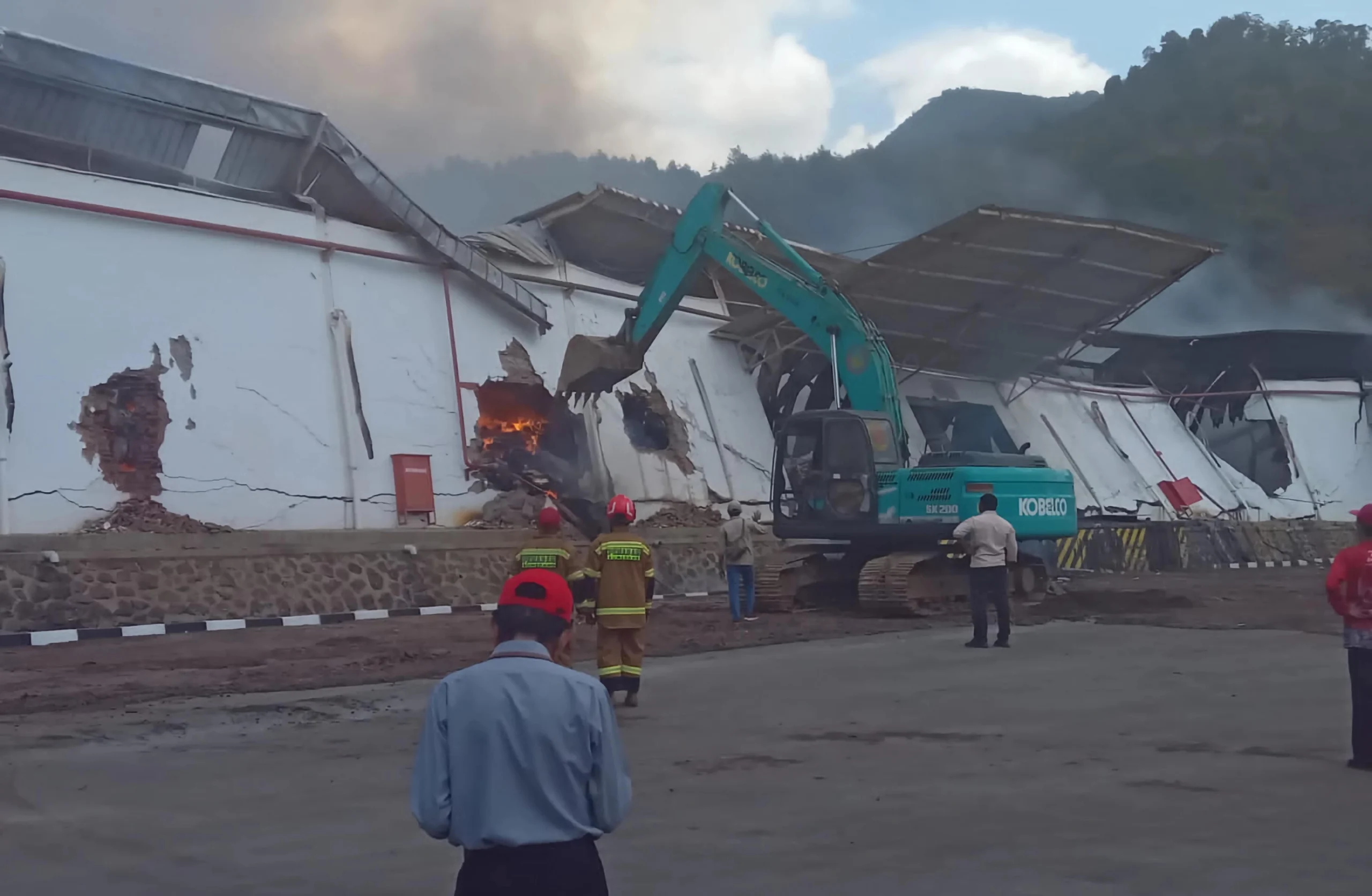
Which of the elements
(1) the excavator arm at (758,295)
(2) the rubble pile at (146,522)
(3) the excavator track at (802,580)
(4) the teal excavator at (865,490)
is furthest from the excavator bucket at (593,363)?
(2) the rubble pile at (146,522)

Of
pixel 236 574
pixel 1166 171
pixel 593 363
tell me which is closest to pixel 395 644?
pixel 236 574

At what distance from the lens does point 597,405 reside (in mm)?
23531

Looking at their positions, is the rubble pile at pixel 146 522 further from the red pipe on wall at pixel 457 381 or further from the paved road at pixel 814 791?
the paved road at pixel 814 791

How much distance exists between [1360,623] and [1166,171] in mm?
66360

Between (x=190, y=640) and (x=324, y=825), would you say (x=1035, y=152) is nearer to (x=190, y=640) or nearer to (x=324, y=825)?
(x=190, y=640)

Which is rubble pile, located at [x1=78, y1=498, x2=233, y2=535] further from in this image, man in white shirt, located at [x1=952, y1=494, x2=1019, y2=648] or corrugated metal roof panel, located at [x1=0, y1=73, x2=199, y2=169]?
man in white shirt, located at [x1=952, y1=494, x2=1019, y2=648]

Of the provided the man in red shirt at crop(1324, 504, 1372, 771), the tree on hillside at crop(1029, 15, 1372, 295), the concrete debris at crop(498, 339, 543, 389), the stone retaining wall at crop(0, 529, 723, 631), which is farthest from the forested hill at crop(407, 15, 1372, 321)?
the man in red shirt at crop(1324, 504, 1372, 771)

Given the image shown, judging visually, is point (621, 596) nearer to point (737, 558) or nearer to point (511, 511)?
point (737, 558)

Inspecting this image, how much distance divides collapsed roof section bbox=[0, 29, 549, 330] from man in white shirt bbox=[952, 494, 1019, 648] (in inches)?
463

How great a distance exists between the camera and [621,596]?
920 cm

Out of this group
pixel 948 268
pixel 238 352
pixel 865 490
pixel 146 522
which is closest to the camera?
pixel 146 522

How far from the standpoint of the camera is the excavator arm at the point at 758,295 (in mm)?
18719

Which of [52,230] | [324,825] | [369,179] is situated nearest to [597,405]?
[369,179]

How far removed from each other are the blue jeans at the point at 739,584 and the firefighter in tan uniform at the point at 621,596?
6869mm
